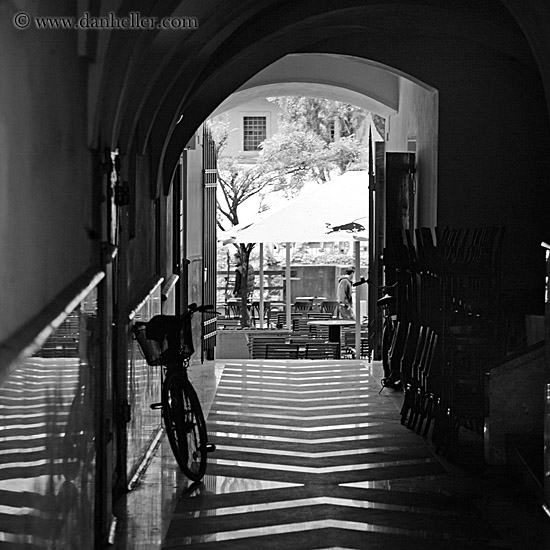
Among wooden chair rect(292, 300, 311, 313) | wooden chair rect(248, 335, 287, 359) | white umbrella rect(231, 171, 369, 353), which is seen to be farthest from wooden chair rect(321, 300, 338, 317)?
wooden chair rect(248, 335, 287, 359)

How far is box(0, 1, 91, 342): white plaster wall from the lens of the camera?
2.84 m

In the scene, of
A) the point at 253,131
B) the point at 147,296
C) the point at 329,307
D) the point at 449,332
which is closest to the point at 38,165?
the point at 147,296

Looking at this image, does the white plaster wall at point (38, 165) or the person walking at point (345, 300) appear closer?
the white plaster wall at point (38, 165)

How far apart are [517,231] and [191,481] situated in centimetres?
527

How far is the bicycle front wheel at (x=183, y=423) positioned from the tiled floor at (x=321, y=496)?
0.13 meters

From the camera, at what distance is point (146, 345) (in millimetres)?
6859

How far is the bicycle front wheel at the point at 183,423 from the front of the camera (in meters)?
6.63

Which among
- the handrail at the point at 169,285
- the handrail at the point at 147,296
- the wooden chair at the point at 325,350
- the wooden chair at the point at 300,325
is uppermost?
the handrail at the point at 147,296

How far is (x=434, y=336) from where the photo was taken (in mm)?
7984

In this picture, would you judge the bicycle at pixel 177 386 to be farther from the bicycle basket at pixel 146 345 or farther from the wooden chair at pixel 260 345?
the wooden chair at pixel 260 345

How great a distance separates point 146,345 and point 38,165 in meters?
3.53

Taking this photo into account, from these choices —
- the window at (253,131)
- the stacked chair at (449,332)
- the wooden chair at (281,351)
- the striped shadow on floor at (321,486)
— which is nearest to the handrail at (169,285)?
the striped shadow on floor at (321,486)

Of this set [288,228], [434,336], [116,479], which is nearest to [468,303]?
[434,336]

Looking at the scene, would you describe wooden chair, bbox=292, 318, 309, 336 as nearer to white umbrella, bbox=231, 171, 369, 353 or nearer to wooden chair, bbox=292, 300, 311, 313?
wooden chair, bbox=292, 300, 311, 313
